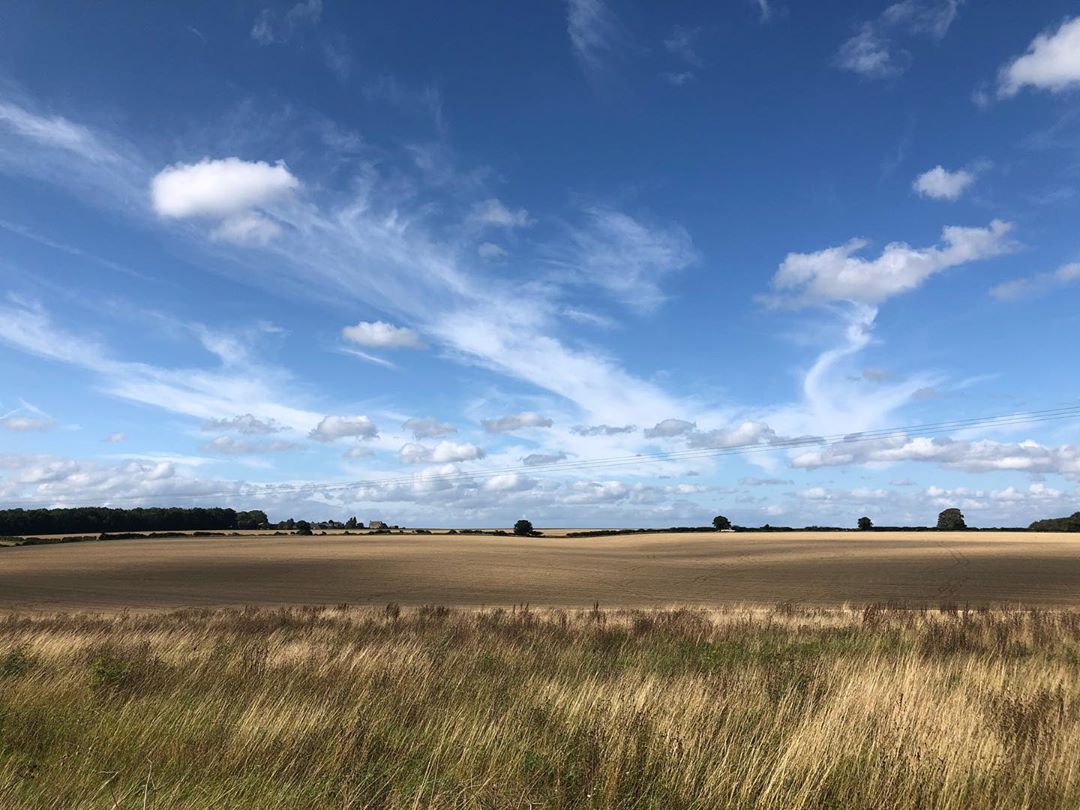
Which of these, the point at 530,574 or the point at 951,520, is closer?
the point at 530,574

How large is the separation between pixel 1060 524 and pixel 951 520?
21462mm

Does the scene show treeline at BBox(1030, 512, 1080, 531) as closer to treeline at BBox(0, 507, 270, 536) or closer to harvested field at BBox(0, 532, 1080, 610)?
harvested field at BBox(0, 532, 1080, 610)

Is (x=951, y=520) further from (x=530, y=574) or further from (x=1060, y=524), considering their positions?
(x=530, y=574)

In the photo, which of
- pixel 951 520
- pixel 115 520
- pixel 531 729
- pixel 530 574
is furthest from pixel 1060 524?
pixel 115 520

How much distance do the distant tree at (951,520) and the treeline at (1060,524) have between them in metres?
13.2

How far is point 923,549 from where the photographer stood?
85.6 metres

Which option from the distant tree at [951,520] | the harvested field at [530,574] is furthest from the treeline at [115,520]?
the distant tree at [951,520]

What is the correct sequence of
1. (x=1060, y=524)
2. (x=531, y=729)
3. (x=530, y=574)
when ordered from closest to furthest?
(x=531, y=729)
(x=530, y=574)
(x=1060, y=524)

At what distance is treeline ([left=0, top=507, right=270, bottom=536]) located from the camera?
146000 mm

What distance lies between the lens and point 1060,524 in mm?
142875

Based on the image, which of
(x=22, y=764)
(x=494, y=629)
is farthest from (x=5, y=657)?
(x=494, y=629)

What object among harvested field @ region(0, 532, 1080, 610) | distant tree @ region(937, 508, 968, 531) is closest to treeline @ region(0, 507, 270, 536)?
harvested field @ region(0, 532, 1080, 610)

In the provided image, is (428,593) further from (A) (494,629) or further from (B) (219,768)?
(B) (219,768)

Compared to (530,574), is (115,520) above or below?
above
